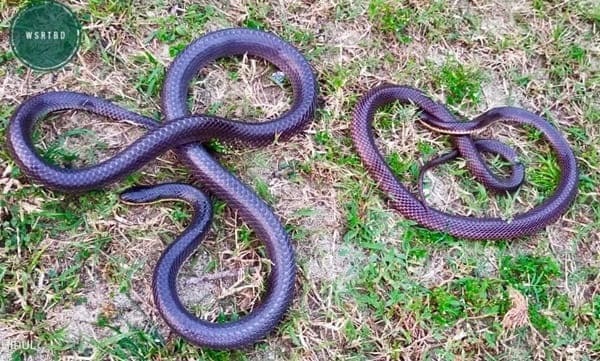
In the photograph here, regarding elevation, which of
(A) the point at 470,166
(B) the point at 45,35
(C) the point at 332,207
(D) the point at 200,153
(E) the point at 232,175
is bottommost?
(C) the point at 332,207

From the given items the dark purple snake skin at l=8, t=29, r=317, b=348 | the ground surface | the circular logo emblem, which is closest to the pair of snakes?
the dark purple snake skin at l=8, t=29, r=317, b=348

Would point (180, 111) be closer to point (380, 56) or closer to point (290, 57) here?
point (290, 57)

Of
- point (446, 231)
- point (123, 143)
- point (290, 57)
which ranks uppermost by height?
point (290, 57)

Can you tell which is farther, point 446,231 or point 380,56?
point 380,56

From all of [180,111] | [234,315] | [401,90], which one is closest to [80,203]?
[180,111]

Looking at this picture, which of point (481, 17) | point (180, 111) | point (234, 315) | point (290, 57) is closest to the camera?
point (234, 315)

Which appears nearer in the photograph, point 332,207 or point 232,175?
point 232,175

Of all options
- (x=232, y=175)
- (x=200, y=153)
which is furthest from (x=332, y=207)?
(x=200, y=153)

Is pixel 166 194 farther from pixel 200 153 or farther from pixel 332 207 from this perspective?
pixel 332 207
